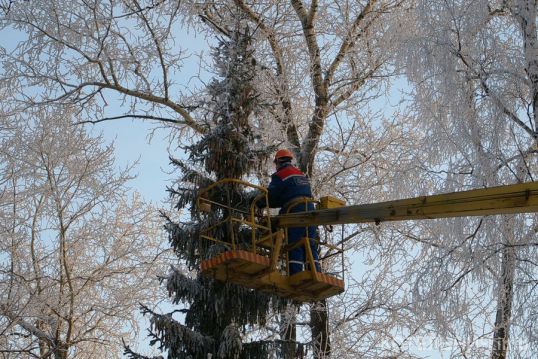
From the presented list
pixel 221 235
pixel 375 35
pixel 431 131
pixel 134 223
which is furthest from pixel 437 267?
pixel 134 223

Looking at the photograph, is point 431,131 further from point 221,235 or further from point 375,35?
point 375,35

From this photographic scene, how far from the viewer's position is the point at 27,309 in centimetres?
1345

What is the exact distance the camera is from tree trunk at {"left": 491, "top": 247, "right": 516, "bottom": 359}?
966 centimetres

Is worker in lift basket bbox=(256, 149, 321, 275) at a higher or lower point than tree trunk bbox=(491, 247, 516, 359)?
higher

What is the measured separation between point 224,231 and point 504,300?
3.76 metres

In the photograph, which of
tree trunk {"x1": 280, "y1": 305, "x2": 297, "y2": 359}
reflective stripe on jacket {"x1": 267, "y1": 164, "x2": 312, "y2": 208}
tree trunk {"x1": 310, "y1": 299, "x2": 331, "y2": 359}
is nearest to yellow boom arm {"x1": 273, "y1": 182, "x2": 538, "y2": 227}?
reflective stripe on jacket {"x1": 267, "y1": 164, "x2": 312, "y2": 208}


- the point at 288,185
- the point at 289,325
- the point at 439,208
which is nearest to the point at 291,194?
the point at 288,185

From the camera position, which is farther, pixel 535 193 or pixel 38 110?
pixel 38 110

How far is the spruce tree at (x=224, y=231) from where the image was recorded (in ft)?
30.2

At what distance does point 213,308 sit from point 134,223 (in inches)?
302

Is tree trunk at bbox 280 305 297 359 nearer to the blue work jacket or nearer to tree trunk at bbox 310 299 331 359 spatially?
tree trunk at bbox 310 299 331 359

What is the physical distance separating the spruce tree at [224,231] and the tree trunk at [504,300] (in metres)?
2.67

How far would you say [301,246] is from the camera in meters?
9.20

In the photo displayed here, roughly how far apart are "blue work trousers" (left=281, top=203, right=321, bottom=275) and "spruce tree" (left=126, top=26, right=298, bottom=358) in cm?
63
